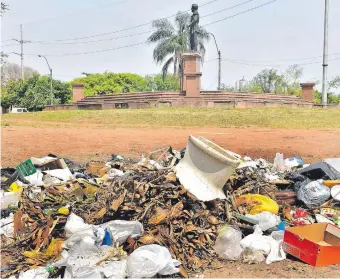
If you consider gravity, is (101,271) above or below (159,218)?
below

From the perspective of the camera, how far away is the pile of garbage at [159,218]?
3520 millimetres

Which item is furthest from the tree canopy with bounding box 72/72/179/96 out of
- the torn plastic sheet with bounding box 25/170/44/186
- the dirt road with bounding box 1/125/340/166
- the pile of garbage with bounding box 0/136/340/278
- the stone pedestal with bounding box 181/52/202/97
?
the pile of garbage with bounding box 0/136/340/278

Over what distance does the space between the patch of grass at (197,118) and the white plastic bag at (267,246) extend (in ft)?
33.0

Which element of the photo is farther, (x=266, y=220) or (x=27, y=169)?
(x=27, y=169)

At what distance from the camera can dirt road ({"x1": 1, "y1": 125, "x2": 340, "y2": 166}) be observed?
30.4 ft

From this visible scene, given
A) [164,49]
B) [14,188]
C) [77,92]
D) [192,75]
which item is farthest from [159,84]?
[14,188]

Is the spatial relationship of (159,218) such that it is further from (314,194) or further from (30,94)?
(30,94)

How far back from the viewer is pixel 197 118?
1509 centimetres

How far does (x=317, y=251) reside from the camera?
12.3 ft

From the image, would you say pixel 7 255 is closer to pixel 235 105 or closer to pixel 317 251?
pixel 317 251

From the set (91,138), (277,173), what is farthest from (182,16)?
(277,173)

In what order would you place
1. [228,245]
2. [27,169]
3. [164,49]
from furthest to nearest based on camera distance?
[164,49], [27,169], [228,245]

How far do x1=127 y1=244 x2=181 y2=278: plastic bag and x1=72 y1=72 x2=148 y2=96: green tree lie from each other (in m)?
40.4

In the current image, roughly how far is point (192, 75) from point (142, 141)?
9.90m
